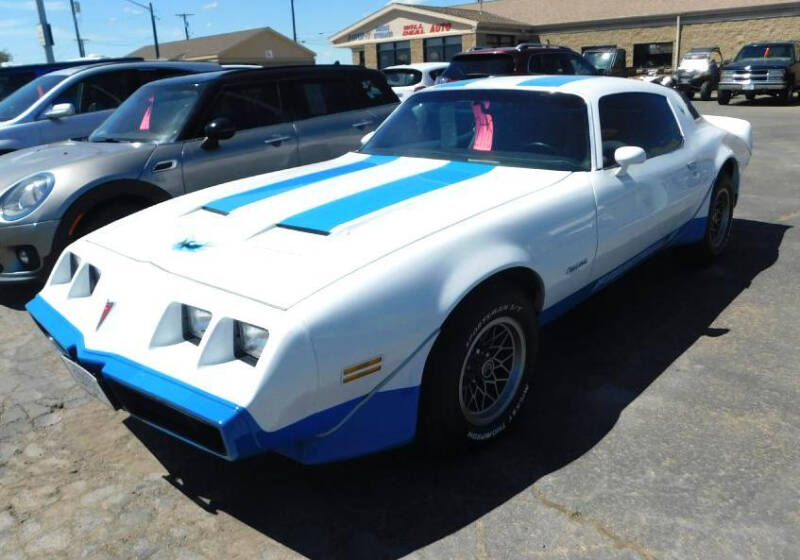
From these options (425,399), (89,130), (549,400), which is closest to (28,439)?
(425,399)

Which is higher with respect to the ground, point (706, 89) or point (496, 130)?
point (496, 130)

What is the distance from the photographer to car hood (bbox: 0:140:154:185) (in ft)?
15.9

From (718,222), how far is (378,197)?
3286 millimetres

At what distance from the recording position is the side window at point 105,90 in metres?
7.53

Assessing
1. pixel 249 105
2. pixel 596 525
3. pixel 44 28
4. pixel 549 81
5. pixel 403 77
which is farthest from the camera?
pixel 44 28

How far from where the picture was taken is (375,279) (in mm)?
2326

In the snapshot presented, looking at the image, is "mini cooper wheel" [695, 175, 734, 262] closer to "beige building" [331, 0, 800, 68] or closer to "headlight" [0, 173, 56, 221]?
"headlight" [0, 173, 56, 221]

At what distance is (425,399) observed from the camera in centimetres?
253

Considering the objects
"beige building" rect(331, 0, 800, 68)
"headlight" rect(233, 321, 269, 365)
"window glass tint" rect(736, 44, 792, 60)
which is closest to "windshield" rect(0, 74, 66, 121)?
"headlight" rect(233, 321, 269, 365)

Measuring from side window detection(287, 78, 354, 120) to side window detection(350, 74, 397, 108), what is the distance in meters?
0.12

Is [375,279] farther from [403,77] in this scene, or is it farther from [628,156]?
[403,77]

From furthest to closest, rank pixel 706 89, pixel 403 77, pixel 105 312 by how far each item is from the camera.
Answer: pixel 706 89
pixel 403 77
pixel 105 312

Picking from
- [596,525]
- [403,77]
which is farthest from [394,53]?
[596,525]

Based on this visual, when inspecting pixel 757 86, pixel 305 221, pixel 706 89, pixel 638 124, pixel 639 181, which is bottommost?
pixel 706 89
